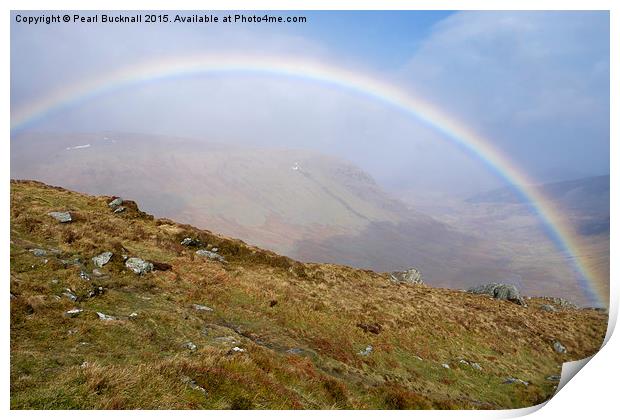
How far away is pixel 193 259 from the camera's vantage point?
24.7 m

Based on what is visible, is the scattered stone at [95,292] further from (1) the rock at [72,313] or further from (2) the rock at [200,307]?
(2) the rock at [200,307]

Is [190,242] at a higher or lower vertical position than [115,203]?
lower

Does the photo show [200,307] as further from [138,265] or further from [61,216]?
[61,216]

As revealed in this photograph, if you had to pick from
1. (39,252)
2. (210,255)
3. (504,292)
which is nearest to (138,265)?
(39,252)

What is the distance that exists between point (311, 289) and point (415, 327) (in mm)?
7015

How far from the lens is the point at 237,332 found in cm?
1731

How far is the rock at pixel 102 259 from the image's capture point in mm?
19750

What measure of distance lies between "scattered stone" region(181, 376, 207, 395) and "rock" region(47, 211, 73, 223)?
18188 millimetres

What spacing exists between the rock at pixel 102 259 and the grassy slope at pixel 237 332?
0.35m

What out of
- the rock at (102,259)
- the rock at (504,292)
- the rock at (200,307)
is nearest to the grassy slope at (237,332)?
the rock at (102,259)

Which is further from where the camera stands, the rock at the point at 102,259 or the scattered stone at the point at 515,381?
the scattered stone at the point at 515,381

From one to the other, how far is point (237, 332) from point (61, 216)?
1542 cm
